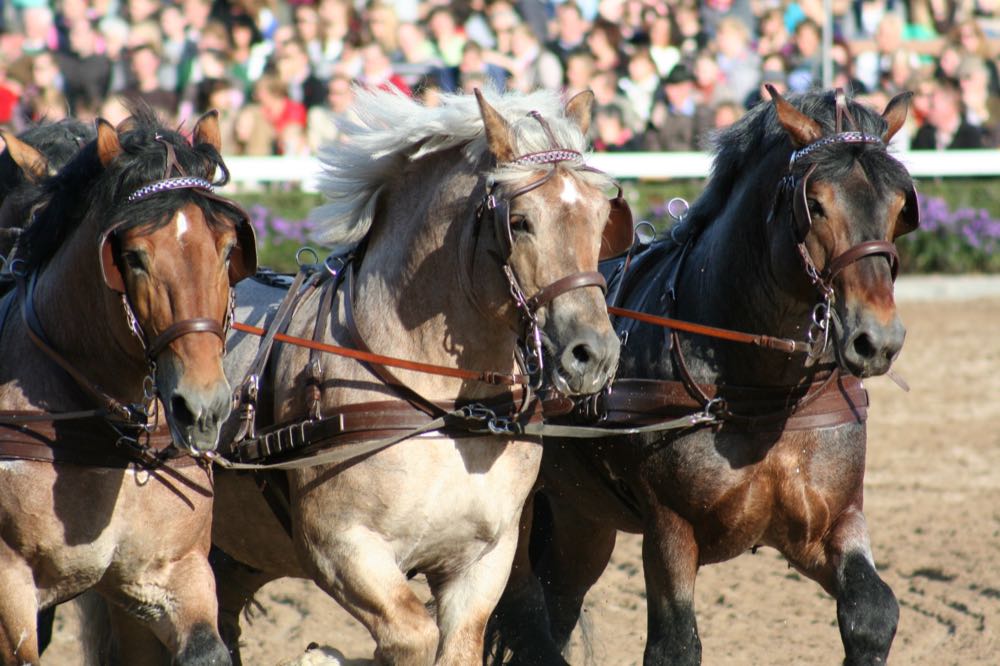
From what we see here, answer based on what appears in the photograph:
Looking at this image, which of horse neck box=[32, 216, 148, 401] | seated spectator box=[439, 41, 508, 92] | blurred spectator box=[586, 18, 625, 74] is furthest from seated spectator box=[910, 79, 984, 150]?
horse neck box=[32, 216, 148, 401]

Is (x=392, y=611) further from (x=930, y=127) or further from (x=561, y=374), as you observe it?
(x=930, y=127)

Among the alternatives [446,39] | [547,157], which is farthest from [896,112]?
[446,39]

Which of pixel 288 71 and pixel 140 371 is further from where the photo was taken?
pixel 288 71

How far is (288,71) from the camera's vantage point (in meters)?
11.8

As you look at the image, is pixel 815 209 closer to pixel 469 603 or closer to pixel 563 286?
pixel 563 286

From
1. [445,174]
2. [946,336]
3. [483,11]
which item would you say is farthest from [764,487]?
[483,11]

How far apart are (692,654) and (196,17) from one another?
10119 mm

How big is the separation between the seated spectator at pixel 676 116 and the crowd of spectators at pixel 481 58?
13mm

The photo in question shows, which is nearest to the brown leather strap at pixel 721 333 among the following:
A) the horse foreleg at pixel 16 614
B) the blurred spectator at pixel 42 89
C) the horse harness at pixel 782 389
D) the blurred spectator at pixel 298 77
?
the horse harness at pixel 782 389

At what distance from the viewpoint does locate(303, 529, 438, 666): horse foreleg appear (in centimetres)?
358

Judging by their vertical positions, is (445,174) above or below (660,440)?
above

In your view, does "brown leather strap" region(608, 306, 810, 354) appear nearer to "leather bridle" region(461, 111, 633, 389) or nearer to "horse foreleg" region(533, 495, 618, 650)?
"leather bridle" region(461, 111, 633, 389)

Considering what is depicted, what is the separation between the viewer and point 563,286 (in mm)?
3352

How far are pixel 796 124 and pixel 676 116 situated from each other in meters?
7.89
